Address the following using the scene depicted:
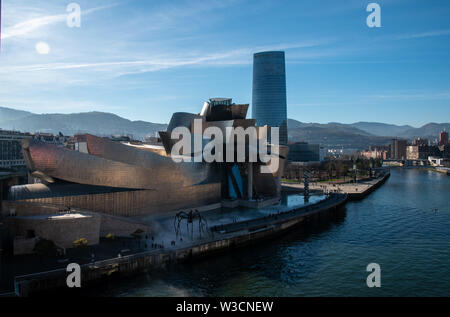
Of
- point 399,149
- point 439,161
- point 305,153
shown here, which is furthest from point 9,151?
point 399,149

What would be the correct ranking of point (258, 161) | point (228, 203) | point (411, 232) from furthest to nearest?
point (258, 161)
point (228, 203)
point (411, 232)

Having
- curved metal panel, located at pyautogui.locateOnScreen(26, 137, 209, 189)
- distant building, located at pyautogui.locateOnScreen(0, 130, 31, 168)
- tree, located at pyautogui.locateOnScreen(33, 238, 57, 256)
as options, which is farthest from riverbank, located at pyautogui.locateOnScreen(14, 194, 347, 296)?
distant building, located at pyautogui.locateOnScreen(0, 130, 31, 168)

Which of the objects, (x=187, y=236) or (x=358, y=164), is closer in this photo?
(x=187, y=236)

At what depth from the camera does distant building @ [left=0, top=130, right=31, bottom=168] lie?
7443cm

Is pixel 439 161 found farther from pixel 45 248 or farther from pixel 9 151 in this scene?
pixel 45 248

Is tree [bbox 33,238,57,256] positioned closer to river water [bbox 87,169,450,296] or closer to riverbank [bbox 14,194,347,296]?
riverbank [bbox 14,194,347,296]

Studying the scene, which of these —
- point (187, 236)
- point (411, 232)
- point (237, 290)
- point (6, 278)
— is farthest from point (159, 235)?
point (411, 232)

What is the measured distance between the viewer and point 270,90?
491ft

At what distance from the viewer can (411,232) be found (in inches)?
1345

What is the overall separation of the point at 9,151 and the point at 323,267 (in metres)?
74.0

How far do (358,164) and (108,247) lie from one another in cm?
8787

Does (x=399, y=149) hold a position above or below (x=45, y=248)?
above

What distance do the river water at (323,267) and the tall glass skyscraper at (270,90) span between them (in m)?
112
